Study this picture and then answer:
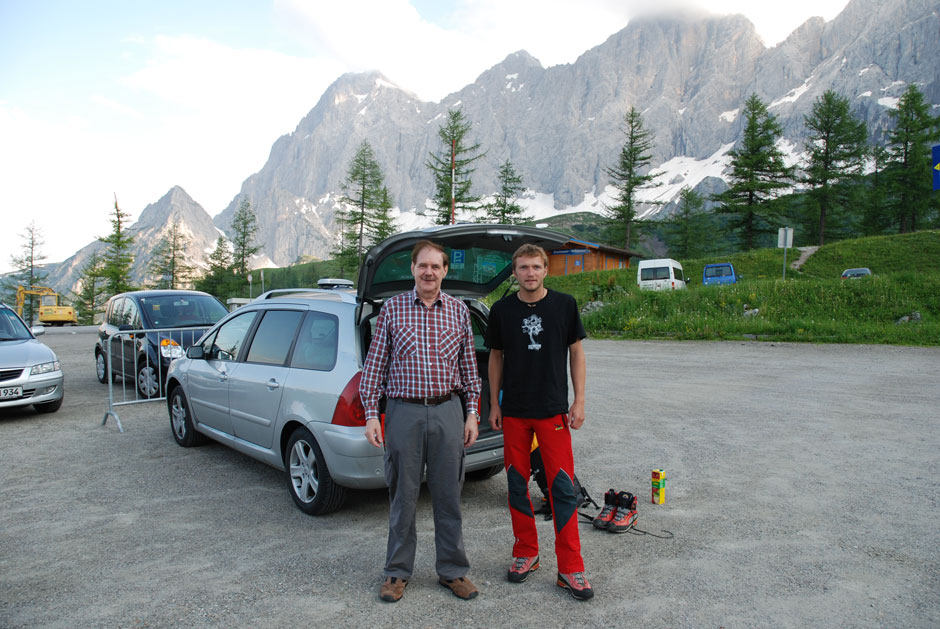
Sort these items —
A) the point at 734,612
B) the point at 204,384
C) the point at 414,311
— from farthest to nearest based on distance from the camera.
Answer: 1. the point at 204,384
2. the point at 414,311
3. the point at 734,612

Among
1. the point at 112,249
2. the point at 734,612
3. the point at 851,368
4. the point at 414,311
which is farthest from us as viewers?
the point at 112,249

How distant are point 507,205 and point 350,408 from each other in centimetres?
6063

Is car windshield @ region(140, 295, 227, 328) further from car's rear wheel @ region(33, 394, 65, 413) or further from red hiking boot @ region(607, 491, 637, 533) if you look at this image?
red hiking boot @ region(607, 491, 637, 533)

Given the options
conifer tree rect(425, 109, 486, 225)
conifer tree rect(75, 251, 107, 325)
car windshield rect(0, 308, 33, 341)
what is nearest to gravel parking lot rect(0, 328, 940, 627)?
car windshield rect(0, 308, 33, 341)

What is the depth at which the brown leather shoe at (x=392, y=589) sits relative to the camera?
311 cm

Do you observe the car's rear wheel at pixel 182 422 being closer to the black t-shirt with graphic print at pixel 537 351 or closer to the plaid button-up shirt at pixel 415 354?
the plaid button-up shirt at pixel 415 354

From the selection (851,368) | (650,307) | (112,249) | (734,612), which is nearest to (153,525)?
(734,612)

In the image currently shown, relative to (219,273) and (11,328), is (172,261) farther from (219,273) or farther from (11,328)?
(11,328)

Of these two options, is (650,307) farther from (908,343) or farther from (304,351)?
(304,351)

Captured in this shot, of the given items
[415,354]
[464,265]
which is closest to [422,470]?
[415,354]

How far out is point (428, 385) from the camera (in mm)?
3113

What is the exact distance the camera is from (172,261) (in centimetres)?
7025

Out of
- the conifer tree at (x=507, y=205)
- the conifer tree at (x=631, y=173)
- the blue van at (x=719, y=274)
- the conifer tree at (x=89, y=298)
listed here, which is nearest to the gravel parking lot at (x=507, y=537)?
the blue van at (x=719, y=274)

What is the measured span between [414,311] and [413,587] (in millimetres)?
1570
